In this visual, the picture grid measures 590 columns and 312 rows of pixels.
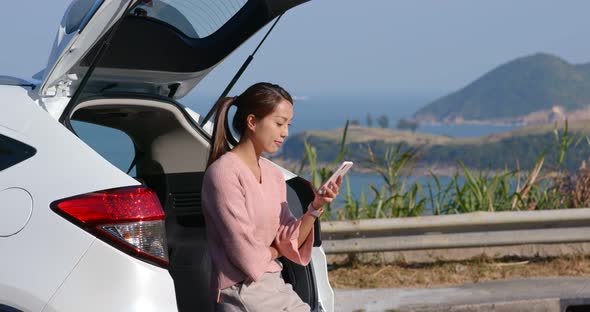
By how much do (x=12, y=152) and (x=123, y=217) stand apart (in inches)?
17.7

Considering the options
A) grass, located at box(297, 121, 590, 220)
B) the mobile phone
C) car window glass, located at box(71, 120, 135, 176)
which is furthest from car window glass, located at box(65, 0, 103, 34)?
grass, located at box(297, 121, 590, 220)

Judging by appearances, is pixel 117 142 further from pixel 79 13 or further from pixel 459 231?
pixel 459 231

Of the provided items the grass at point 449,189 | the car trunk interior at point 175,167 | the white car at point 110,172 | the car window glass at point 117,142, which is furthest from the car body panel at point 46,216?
the grass at point 449,189

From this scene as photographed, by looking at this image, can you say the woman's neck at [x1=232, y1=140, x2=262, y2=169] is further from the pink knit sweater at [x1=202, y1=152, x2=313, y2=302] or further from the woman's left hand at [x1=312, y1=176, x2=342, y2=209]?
the woman's left hand at [x1=312, y1=176, x2=342, y2=209]

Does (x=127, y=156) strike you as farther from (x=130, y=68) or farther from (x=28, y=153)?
(x=28, y=153)

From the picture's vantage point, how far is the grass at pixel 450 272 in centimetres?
718

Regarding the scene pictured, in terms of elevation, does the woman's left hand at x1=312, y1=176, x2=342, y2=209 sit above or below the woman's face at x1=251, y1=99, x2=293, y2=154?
below

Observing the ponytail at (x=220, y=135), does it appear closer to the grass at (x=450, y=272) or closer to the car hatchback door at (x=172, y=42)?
the car hatchback door at (x=172, y=42)

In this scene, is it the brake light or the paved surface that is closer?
the brake light

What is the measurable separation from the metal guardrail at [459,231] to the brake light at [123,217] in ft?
12.2

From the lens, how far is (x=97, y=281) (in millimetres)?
3268

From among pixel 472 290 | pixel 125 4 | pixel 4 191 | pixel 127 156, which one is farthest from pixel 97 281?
pixel 472 290

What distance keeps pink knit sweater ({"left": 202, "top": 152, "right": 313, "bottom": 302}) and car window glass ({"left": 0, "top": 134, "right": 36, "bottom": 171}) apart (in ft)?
1.92

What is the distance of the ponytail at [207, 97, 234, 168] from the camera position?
3.62m
